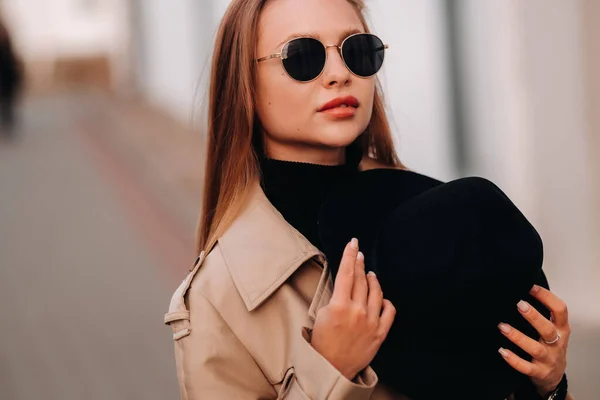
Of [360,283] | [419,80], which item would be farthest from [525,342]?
[419,80]

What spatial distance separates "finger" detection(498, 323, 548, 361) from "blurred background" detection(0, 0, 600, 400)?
948 millimetres

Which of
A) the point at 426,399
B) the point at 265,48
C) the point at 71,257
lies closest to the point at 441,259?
the point at 426,399

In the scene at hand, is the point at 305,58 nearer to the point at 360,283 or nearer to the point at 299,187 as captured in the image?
the point at 299,187

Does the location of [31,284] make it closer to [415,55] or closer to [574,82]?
[415,55]

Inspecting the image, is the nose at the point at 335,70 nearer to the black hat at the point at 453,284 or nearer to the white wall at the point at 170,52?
the black hat at the point at 453,284

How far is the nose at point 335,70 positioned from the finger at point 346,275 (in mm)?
344

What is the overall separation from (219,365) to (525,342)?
0.57 m

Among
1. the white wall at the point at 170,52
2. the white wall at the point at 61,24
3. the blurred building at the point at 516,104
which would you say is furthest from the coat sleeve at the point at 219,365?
the white wall at the point at 61,24

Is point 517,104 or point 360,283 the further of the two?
point 517,104

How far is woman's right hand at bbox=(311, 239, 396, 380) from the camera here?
153 centimetres

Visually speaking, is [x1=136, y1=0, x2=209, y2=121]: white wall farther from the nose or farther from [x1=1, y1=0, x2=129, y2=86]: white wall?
[x1=1, y1=0, x2=129, y2=86]: white wall

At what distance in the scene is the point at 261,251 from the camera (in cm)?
171

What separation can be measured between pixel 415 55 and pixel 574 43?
1851 mm

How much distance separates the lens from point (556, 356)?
166 centimetres
